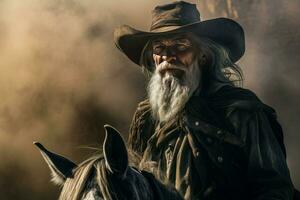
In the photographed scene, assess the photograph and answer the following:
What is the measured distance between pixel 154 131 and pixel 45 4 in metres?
4.69

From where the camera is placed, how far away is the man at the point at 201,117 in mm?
6211

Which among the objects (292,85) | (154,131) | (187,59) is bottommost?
(292,85)

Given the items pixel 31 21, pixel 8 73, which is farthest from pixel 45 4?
pixel 8 73

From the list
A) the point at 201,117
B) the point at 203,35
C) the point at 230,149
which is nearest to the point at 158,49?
the point at 203,35

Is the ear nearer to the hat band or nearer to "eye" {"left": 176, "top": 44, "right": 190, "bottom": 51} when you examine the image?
"eye" {"left": 176, "top": 44, "right": 190, "bottom": 51}

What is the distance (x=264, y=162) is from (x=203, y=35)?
1317 mm

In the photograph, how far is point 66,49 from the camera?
35.7 ft

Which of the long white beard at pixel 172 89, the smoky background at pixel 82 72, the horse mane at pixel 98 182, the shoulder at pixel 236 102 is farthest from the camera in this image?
the smoky background at pixel 82 72

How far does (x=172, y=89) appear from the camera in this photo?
6781mm

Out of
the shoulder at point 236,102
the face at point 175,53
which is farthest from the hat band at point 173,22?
the shoulder at point 236,102

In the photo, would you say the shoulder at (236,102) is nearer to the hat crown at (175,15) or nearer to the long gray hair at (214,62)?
the long gray hair at (214,62)

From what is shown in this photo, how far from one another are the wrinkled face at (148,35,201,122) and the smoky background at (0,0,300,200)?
2.79 m

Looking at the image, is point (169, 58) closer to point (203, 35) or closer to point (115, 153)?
point (203, 35)

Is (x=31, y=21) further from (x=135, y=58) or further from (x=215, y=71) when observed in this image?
(x=215, y=71)
